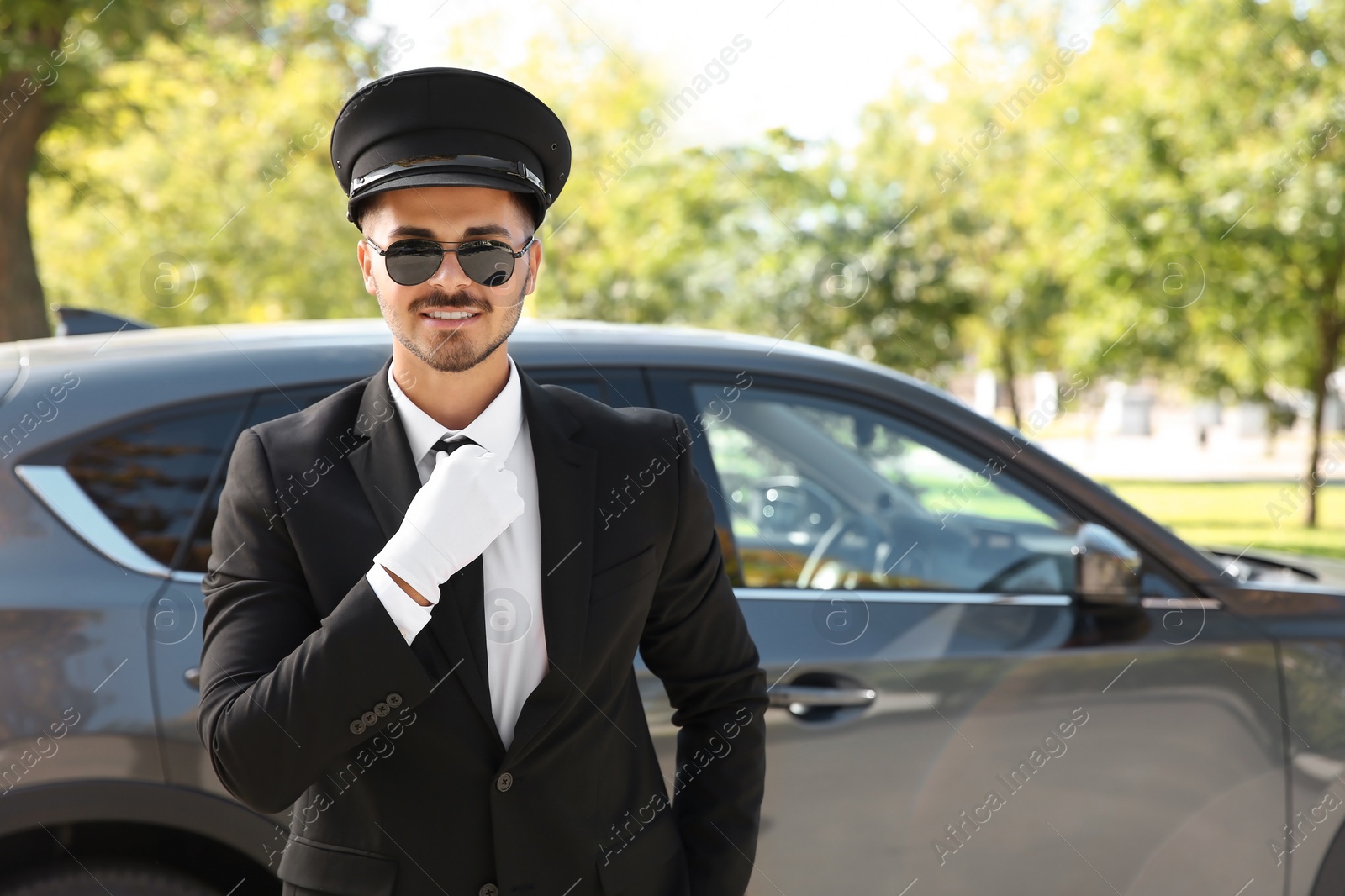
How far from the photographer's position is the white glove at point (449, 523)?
139 centimetres

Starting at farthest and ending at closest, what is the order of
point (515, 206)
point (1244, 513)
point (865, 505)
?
point (1244, 513) < point (865, 505) < point (515, 206)

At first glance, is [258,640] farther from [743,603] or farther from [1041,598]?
[1041,598]

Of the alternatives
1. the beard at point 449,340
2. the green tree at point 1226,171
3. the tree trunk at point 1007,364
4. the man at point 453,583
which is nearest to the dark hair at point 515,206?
the man at point 453,583

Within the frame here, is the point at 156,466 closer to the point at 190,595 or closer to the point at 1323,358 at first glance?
the point at 190,595

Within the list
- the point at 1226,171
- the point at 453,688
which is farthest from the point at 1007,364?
the point at 453,688

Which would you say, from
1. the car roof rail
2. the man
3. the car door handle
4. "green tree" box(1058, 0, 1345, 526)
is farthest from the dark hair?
"green tree" box(1058, 0, 1345, 526)

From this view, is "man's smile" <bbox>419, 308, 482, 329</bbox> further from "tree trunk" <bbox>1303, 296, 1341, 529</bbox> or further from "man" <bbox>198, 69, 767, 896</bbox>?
"tree trunk" <bbox>1303, 296, 1341, 529</bbox>

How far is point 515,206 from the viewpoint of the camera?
A: 5.41ft

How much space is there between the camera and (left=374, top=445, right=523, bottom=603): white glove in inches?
54.8

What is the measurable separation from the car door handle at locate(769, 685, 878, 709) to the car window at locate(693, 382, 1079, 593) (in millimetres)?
285

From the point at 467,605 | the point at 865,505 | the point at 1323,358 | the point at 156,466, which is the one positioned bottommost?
the point at 1323,358

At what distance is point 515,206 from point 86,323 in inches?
80.7

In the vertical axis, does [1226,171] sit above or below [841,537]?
above

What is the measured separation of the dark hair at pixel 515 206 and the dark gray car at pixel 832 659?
3.42ft
